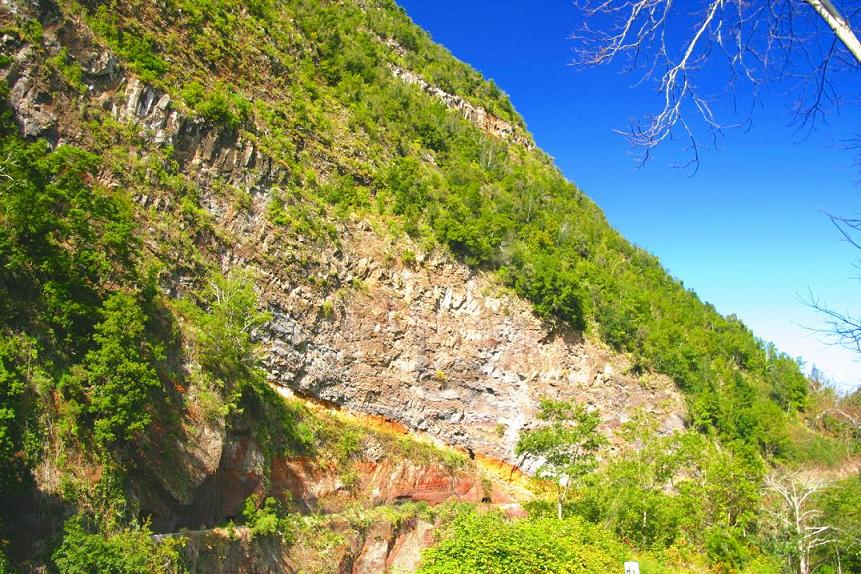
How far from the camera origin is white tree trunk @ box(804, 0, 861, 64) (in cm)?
391

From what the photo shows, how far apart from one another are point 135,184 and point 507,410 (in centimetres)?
2175

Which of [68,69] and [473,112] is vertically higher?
[473,112]

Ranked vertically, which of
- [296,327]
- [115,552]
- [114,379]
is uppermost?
[296,327]

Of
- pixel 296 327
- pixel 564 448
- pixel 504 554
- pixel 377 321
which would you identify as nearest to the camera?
pixel 504 554

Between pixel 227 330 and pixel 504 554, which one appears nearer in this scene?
pixel 504 554

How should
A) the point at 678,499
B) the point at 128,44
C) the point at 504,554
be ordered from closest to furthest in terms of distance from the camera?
the point at 504,554, the point at 128,44, the point at 678,499

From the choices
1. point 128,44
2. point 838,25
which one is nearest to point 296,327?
point 128,44

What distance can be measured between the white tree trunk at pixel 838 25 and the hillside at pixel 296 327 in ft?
17.8

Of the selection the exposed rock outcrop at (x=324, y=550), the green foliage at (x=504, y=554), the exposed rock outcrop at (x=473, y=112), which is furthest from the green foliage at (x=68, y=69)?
the exposed rock outcrop at (x=473, y=112)

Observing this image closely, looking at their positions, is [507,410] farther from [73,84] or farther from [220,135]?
[73,84]

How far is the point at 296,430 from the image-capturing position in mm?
21688

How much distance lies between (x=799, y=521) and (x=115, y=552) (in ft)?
106

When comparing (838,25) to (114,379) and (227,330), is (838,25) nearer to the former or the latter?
(114,379)

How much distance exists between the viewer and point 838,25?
13.0ft
